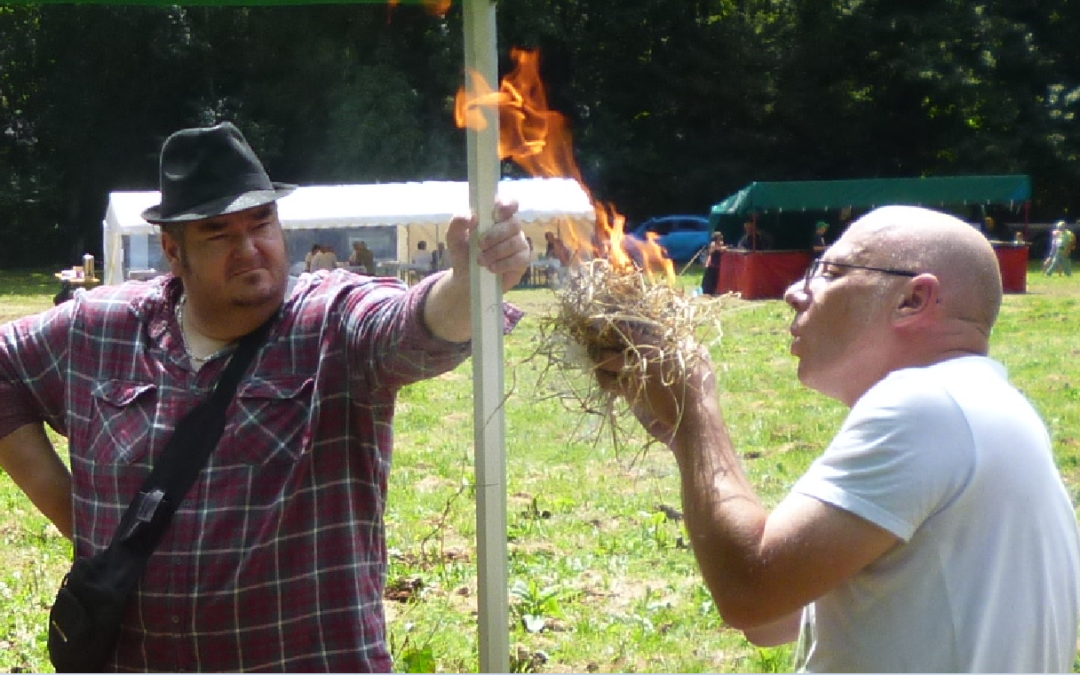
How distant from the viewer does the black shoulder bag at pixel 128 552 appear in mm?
2406

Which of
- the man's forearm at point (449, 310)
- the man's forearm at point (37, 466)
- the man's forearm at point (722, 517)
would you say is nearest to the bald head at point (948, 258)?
the man's forearm at point (722, 517)

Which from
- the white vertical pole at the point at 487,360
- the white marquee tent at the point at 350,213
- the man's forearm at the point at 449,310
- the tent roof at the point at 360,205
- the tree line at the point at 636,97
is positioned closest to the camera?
the white vertical pole at the point at 487,360

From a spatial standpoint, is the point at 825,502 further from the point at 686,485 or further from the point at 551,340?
the point at 551,340

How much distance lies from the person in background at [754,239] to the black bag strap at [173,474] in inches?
701

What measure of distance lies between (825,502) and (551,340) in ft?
2.48

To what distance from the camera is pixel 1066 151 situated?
34.0 metres

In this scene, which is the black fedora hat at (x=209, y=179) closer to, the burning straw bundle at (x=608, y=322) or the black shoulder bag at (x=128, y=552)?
the black shoulder bag at (x=128, y=552)

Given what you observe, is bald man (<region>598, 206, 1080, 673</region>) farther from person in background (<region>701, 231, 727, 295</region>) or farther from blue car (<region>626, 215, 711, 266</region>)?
blue car (<region>626, 215, 711, 266</region>)

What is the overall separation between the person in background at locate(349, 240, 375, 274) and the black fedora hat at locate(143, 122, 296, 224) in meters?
17.3

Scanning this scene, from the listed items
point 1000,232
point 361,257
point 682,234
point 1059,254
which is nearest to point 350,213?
point 361,257

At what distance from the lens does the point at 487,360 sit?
2.20 meters

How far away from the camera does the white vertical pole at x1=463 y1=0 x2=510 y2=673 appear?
7.21 ft

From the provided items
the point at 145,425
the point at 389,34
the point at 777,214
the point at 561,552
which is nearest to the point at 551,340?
the point at 145,425

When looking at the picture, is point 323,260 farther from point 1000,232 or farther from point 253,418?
point 1000,232
